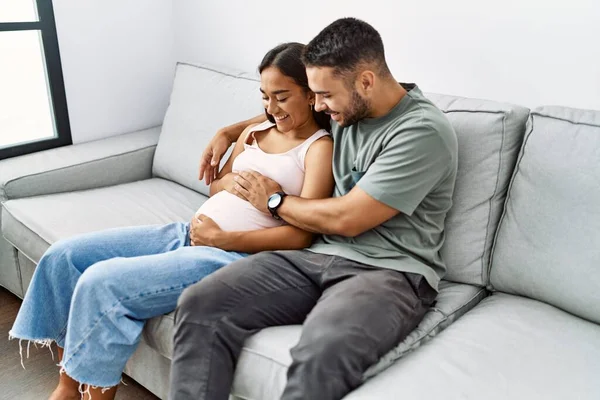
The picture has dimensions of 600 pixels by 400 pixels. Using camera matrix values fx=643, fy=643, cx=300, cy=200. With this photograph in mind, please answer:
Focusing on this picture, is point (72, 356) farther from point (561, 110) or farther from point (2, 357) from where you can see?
point (561, 110)

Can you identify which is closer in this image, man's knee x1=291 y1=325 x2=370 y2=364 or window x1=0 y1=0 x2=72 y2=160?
man's knee x1=291 y1=325 x2=370 y2=364

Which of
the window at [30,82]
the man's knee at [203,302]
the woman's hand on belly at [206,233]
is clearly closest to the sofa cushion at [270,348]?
the man's knee at [203,302]

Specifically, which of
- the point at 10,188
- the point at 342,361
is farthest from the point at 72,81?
the point at 342,361

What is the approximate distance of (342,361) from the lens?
4.36 feet

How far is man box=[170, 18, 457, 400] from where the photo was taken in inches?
57.1

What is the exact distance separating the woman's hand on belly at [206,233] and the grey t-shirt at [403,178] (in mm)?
258

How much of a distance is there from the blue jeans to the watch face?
0.17m

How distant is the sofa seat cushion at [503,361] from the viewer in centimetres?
131

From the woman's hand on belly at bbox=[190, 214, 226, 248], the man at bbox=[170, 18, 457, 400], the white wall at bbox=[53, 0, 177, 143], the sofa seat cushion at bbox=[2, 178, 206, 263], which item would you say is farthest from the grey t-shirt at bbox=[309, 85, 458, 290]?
the white wall at bbox=[53, 0, 177, 143]

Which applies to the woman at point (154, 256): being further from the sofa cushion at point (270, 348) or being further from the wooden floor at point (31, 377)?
the wooden floor at point (31, 377)

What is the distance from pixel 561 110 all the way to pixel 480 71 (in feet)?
1.31

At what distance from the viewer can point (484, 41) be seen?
2006mm

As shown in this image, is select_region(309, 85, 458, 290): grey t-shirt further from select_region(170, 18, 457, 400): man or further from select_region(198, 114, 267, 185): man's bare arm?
select_region(198, 114, 267, 185): man's bare arm

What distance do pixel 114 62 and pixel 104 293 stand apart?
1.63 m
